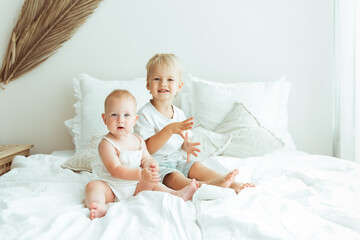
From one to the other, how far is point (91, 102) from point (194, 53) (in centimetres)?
84

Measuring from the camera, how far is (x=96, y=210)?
1095mm

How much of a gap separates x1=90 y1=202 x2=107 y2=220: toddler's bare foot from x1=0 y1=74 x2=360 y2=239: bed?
0.08ft

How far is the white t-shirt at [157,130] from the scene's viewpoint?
1.59m

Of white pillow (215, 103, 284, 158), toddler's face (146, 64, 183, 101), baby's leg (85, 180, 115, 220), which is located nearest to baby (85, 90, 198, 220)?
baby's leg (85, 180, 115, 220)

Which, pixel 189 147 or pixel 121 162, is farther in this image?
pixel 189 147

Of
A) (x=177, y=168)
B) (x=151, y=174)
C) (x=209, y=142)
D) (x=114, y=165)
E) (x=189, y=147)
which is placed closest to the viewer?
(x=151, y=174)

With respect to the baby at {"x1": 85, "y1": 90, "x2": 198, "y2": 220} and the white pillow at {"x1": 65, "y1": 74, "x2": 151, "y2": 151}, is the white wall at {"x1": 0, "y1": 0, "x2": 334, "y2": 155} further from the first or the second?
the baby at {"x1": 85, "y1": 90, "x2": 198, "y2": 220}

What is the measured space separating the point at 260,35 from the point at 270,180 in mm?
1419

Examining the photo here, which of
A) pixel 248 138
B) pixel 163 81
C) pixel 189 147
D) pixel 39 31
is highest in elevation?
pixel 39 31

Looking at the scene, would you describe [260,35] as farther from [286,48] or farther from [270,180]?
[270,180]

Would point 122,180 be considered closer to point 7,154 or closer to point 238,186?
point 238,186

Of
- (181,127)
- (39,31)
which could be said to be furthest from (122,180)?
(39,31)

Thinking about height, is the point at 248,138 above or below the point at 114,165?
below

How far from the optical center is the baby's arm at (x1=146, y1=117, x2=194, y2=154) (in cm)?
139
